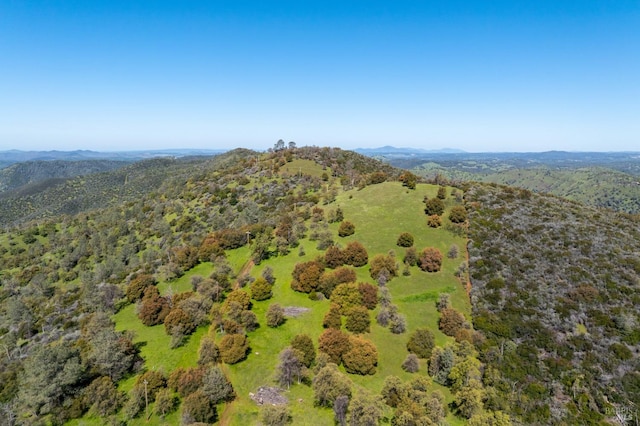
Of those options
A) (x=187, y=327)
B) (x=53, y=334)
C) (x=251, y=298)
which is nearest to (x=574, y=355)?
(x=251, y=298)

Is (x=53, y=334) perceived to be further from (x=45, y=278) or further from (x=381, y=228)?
(x=381, y=228)

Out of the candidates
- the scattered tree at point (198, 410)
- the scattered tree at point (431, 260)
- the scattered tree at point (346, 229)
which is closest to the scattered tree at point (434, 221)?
the scattered tree at point (431, 260)

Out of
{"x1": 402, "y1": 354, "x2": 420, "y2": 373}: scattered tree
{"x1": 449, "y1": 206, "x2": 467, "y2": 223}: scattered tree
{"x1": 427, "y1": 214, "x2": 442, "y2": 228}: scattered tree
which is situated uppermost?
{"x1": 449, "y1": 206, "x2": 467, "y2": 223}: scattered tree

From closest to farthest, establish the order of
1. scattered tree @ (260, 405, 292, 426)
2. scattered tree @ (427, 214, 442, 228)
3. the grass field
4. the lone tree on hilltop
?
scattered tree @ (260, 405, 292, 426)
the grass field
the lone tree on hilltop
scattered tree @ (427, 214, 442, 228)

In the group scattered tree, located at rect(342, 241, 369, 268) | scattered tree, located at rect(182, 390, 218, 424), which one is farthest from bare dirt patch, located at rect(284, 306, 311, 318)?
scattered tree, located at rect(182, 390, 218, 424)

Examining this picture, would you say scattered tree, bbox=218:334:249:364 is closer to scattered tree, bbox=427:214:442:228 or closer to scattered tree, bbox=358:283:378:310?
scattered tree, bbox=358:283:378:310

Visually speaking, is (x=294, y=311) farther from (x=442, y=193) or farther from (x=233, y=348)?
(x=442, y=193)
